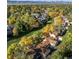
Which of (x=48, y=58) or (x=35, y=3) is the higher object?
(x=35, y=3)

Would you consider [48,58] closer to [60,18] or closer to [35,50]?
[35,50]

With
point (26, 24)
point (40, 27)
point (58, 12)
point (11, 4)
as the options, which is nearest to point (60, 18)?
point (58, 12)

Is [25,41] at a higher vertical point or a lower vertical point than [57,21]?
lower

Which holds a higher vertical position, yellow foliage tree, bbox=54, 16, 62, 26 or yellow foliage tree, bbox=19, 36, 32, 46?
yellow foliage tree, bbox=54, 16, 62, 26

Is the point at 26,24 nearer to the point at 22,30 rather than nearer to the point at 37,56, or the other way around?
the point at 22,30

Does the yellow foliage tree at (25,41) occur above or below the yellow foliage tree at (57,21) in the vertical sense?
below

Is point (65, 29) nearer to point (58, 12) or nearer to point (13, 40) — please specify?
point (58, 12)

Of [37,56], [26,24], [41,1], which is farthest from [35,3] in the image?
[37,56]
